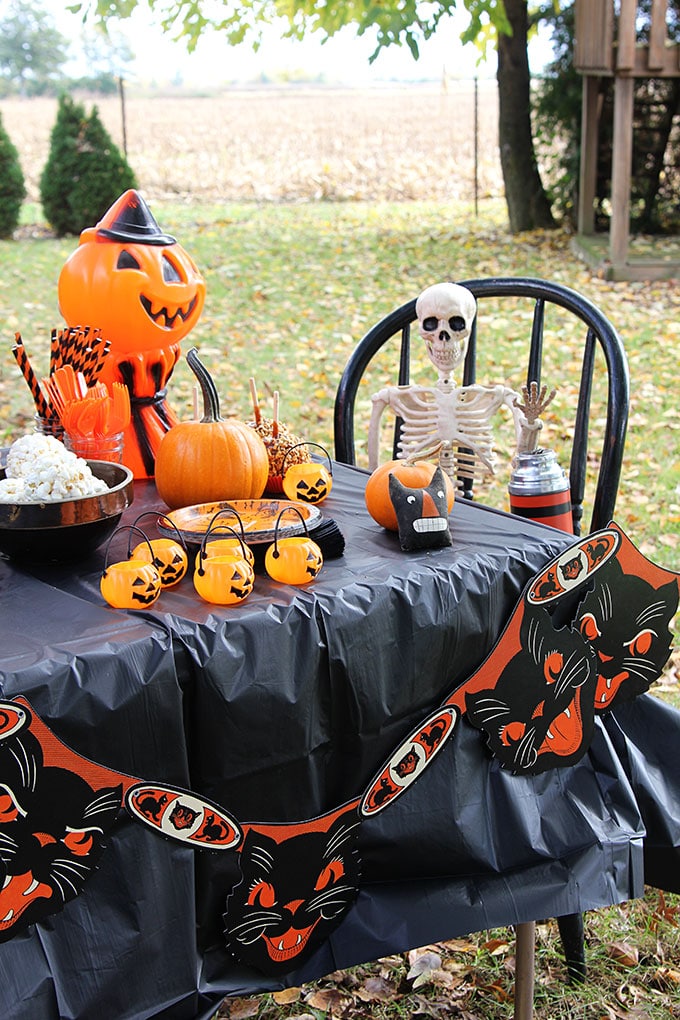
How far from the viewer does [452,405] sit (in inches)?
76.7

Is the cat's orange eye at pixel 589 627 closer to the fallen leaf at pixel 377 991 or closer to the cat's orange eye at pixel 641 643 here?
the cat's orange eye at pixel 641 643

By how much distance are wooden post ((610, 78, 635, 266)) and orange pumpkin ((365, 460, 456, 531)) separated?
7.00m

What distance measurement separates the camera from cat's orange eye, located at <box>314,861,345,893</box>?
149cm

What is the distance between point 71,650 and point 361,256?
8.46m

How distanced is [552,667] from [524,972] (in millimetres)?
569

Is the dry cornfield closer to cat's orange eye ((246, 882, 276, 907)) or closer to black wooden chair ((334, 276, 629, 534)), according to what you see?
black wooden chair ((334, 276, 629, 534))

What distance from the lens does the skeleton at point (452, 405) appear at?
1.92 m

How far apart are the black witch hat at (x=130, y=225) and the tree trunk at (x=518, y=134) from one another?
28.2ft

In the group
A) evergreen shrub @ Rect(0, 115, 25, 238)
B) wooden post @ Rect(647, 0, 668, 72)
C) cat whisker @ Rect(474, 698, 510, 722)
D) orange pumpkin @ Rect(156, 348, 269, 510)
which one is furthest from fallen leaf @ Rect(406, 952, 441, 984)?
evergreen shrub @ Rect(0, 115, 25, 238)

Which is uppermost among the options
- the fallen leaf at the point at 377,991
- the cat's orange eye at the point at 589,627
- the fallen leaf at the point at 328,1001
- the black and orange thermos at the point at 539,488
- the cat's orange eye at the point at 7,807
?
the black and orange thermos at the point at 539,488

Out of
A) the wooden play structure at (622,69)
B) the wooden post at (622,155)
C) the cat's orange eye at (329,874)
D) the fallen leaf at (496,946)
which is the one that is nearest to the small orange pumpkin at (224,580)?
the cat's orange eye at (329,874)

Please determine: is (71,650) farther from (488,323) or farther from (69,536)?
(488,323)

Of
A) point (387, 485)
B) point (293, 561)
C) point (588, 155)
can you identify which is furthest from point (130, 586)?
point (588, 155)

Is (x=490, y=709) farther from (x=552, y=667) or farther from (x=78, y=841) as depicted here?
(x=78, y=841)
